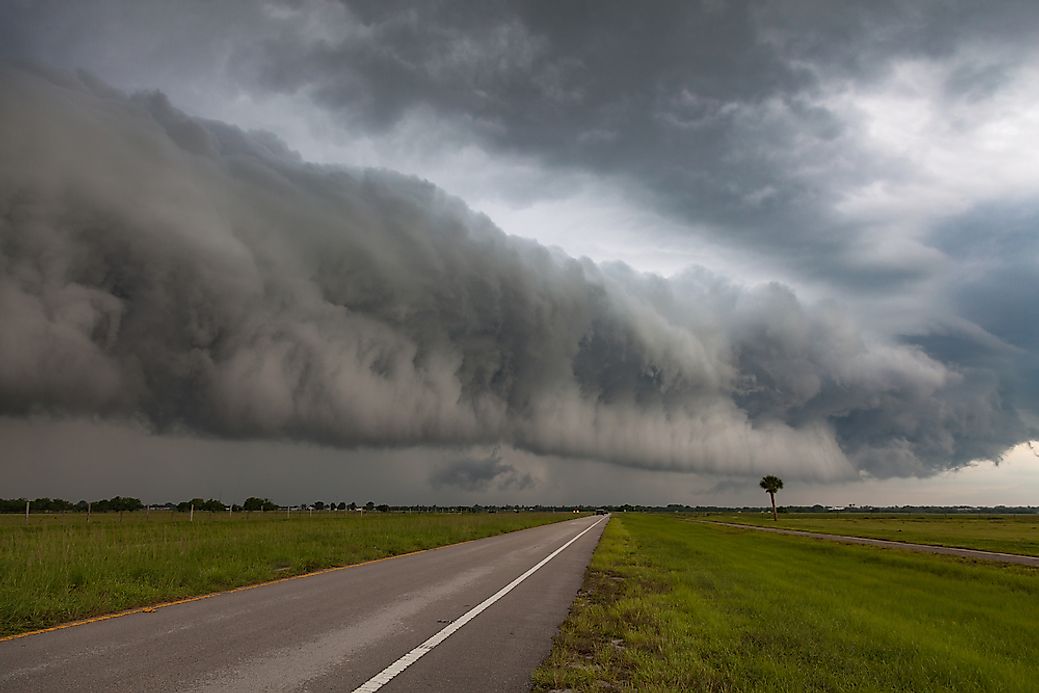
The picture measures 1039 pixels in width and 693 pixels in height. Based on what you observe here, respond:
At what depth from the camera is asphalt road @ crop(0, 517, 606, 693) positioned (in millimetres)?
6750

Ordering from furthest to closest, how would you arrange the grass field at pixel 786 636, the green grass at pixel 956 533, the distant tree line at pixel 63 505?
the distant tree line at pixel 63 505
the green grass at pixel 956 533
the grass field at pixel 786 636

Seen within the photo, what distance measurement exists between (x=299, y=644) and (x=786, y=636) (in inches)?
302

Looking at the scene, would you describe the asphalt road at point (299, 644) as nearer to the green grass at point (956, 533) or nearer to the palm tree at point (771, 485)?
the green grass at point (956, 533)

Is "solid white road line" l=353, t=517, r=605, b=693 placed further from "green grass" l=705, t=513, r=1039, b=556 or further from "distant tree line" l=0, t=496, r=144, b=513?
"distant tree line" l=0, t=496, r=144, b=513

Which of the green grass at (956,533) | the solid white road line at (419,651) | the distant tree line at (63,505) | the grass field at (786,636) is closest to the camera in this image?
the solid white road line at (419,651)

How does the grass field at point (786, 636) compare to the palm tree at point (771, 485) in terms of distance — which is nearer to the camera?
the grass field at point (786, 636)

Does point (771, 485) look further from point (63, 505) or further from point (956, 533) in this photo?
point (63, 505)

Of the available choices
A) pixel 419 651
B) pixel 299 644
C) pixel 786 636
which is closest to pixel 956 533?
pixel 786 636

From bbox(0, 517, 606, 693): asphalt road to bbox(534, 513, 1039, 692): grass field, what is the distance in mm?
785

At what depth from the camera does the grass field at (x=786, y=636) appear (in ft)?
25.6

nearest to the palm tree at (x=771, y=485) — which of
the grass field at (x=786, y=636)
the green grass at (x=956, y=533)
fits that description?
the green grass at (x=956, y=533)

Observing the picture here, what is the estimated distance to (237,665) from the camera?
7.37 meters

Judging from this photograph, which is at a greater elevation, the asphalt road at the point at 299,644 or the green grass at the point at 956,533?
the asphalt road at the point at 299,644

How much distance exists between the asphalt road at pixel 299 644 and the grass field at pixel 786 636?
0.78 metres
